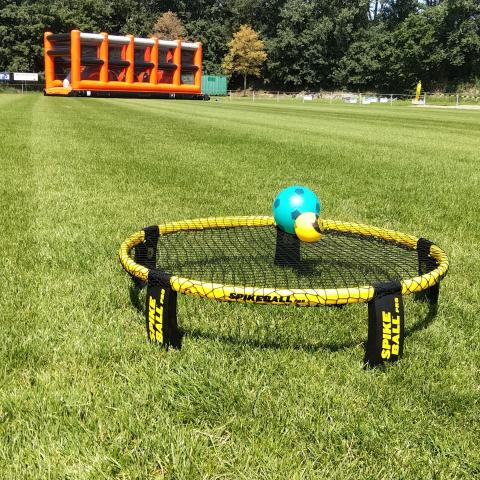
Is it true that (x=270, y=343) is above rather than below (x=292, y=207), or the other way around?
below

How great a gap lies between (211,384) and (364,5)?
85.3 metres

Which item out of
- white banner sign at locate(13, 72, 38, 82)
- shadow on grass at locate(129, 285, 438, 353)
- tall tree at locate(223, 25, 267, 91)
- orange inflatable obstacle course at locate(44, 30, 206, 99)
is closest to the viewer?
shadow on grass at locate(129, 285, 438, 353)

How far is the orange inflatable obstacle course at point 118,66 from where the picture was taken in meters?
40.9

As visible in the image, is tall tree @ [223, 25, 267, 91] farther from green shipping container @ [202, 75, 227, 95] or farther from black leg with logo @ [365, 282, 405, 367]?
black leg with logo @ [365, 282, 405, 367]

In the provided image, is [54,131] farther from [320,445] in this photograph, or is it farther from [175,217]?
[320,445]

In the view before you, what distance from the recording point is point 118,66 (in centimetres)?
4262

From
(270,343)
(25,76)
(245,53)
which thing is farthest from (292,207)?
(245,53)

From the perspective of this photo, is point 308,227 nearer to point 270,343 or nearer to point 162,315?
point 270,343

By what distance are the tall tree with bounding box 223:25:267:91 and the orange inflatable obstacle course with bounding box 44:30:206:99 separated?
109 feet

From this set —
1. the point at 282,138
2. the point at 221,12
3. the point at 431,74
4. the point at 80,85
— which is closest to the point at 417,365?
the point at 282,138

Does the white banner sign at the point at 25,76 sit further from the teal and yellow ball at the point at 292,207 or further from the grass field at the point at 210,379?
the teal and yellow ball at the point at 292,207

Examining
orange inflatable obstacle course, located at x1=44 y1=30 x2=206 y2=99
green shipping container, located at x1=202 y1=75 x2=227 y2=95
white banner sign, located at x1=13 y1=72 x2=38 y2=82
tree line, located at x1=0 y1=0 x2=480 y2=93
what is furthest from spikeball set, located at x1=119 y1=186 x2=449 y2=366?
tree line, located at x1=0 y1=0 x2=480 y2=93

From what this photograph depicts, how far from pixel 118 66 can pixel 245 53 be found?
3947 cm

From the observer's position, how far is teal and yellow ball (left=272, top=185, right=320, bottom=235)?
384cm
